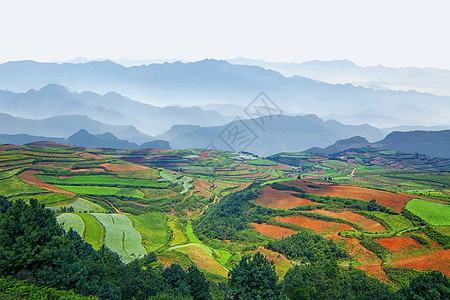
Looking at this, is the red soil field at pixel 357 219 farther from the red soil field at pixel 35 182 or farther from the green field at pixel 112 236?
the red soil field at pixel 35 182

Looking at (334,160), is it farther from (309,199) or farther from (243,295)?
(243,295)

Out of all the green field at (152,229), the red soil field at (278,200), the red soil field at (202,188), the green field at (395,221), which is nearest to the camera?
the green field at (395,221)

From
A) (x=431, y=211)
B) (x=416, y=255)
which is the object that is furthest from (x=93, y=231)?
(x=431, y=211)

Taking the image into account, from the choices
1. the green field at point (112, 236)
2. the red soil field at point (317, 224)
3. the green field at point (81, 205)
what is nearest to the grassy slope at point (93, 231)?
the green field at point (112, 236)

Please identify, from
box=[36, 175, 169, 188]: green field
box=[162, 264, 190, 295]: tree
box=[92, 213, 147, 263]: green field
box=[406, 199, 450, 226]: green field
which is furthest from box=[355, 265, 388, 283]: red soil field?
box=[36, 175, 169, 188]: green field

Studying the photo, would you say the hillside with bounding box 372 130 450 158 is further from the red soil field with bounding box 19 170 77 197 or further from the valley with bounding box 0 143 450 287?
the red soil field with bounding box 19 170 77 197

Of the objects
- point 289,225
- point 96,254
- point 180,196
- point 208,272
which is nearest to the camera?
point 96,254

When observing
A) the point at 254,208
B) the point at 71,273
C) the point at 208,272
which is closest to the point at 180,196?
the point at 254,208
